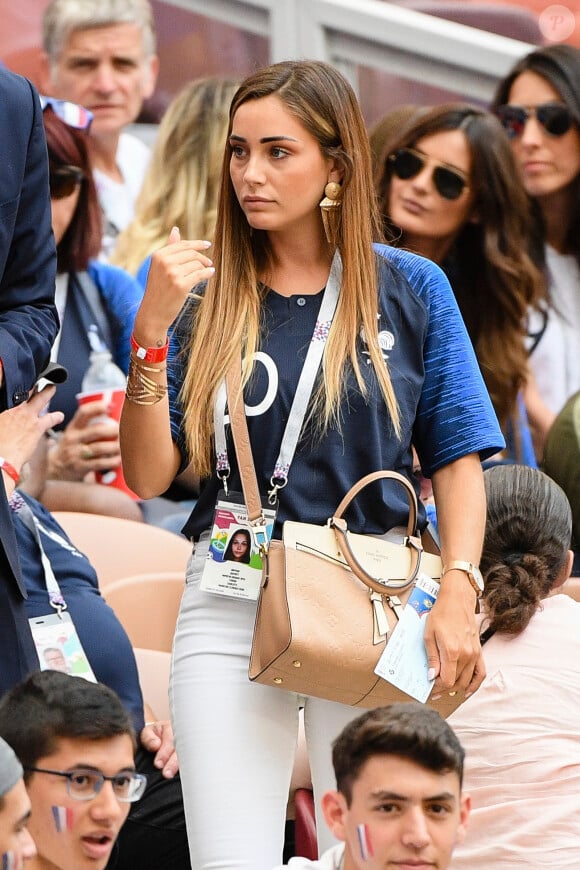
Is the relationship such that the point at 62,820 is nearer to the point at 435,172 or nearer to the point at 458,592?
the point at 458,592

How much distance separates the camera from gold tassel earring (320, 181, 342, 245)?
3.08m

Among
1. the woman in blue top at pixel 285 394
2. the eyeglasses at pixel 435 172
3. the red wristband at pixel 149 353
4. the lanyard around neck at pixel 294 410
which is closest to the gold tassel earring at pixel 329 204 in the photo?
the woman in blue top at pixel 285 394

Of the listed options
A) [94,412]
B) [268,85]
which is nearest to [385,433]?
[268,85]

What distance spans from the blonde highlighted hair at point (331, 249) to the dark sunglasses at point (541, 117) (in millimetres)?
2434

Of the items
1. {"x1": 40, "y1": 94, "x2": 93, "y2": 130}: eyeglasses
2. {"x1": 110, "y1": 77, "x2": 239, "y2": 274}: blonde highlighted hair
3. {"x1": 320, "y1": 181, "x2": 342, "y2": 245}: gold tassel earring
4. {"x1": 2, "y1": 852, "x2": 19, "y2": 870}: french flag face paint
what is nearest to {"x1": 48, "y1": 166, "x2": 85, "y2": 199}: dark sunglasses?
{"x1": 40, "y1": 94, "x2": 93, "y2": 130}: eyeglasses

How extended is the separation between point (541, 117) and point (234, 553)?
3.01 meters

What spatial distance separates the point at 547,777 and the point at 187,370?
1.08m

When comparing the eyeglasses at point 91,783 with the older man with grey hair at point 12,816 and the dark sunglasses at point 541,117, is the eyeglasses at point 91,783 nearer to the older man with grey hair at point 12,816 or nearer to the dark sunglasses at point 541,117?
the older man with grey hair at point 12,816

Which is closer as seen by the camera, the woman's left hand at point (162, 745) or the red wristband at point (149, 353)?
the red wristband at point (149, 353)

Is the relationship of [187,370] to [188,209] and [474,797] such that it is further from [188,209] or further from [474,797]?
→ [188,209]

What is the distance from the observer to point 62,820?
2436 mm

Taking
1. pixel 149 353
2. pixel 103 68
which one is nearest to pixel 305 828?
pixel 149 353

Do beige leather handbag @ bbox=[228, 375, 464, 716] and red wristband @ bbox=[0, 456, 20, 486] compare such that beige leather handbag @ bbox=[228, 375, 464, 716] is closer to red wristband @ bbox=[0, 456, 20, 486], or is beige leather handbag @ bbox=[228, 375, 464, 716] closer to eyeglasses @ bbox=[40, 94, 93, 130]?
red wristband @ bbox=[0, 456, 20, 486]

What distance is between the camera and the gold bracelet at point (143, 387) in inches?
113
